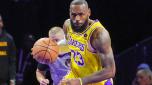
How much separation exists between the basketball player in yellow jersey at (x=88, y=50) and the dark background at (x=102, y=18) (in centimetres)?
481

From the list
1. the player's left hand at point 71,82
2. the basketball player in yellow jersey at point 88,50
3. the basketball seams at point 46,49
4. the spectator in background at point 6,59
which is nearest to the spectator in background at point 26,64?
the spectator in background at point 6,59

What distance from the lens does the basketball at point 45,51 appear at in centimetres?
512

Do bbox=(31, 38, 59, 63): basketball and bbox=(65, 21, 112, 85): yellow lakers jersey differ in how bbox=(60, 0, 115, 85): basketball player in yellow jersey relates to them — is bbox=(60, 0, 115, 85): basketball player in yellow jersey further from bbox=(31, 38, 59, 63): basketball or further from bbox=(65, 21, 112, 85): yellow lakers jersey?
bbox=(31, 38, 59, 63): basketball

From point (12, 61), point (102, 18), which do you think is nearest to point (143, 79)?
point (12, 61)

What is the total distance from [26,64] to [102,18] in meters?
2.01

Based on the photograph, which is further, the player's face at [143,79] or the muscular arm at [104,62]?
the player's face at [143,79]

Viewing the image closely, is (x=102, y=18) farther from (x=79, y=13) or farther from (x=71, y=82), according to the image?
(x=71, y=82)

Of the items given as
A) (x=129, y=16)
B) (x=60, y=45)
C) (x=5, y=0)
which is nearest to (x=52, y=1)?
(x=5, y=0)

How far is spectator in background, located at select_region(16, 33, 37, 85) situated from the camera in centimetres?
912

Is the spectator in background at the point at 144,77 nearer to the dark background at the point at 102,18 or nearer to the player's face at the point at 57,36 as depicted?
the player's face at the point at 57,36

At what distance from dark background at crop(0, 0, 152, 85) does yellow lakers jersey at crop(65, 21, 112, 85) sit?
4.84 metres

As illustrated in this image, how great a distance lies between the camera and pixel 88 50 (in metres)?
4.58

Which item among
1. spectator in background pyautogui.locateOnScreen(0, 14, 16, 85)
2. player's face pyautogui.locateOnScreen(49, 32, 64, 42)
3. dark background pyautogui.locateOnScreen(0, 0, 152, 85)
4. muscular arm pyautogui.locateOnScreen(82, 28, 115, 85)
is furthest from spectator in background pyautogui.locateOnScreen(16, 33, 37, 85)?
muscular arm pyautogui.locateOnScreen(82, 28, 115, 85)

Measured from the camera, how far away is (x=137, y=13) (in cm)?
992
